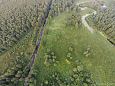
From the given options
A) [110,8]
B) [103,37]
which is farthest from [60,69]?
[110,8]

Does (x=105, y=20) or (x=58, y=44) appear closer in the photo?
(x=58, y=44)

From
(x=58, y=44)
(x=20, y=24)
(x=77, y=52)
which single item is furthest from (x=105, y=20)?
(x=20, y=24)

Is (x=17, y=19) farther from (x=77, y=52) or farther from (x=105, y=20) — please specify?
(x=105, y=20)

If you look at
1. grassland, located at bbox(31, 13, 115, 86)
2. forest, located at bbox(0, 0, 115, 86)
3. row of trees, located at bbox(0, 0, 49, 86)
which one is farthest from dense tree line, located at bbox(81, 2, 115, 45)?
row of trees, located at bbox(0, 0, 49, 86)

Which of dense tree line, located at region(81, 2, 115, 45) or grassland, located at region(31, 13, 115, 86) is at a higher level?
dense tree line, located at region(81, 2, 115, 45)

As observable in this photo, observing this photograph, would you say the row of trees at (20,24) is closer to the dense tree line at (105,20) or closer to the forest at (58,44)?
the forest at (58,44)

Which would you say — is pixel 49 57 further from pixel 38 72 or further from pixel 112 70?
pixel 112 70

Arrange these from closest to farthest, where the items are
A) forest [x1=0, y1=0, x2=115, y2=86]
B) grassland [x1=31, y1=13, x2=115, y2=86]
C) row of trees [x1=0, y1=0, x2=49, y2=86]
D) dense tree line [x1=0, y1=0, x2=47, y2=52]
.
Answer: forest [x1=0, y1=0, x2=115, y2=86] → grassland [x1=31, y1=13, x2=115, y2=86] → row of trees [x1=0, y1=0, x2=49, y2=86] → dense tree line [x1=0, y1=0, x2=47, y2=52]

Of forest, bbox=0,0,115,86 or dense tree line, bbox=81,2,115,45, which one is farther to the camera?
dense tree line, bbox=81,2,115,45

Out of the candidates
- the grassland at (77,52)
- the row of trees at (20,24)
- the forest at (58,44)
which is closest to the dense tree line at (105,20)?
the forest at (58,44)

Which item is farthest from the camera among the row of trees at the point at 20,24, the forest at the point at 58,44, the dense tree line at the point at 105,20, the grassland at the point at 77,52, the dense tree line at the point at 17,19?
the dense tree line at the point at 17,19

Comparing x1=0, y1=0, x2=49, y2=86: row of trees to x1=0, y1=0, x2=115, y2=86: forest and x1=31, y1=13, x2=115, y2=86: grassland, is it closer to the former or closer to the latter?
x1=0, y1=0, x2=115, y2=86: forest
